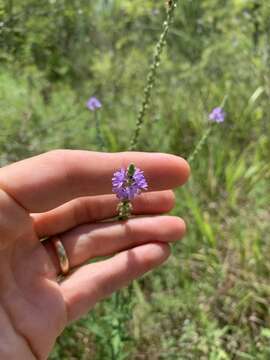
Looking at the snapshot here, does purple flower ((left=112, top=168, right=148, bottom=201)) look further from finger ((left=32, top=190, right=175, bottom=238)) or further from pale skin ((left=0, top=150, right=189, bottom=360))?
finger ((left=32, top=190, right=175, bottom=238))

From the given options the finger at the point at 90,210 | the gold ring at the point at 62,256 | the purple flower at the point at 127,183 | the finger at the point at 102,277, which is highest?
the purple flower at the point at 127,183

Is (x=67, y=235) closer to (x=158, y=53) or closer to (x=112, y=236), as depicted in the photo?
(x=112, y=236)

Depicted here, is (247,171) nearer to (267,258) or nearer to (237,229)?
(237,229)

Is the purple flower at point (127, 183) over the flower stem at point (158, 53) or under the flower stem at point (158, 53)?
under

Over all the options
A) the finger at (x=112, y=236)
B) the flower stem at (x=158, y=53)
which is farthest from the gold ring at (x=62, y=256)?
the flower stem at (x=158, y=53)

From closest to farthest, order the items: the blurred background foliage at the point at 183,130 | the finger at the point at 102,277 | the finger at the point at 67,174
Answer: the finger at the point at 67,174
the finger at the point at 102,277
the blurred background foliage at the point at 183,130

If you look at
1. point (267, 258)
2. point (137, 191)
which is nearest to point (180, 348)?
point (267, 258)

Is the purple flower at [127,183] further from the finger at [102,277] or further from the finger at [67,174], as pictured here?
the finger at [102,277]
